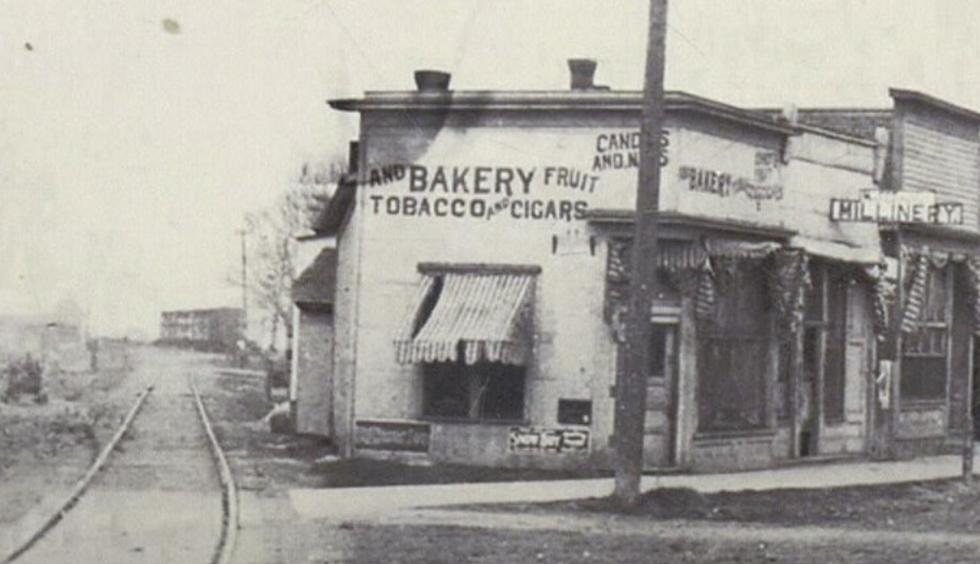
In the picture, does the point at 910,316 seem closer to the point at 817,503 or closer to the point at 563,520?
the point at 817,503

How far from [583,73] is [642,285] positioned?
647 centimetres

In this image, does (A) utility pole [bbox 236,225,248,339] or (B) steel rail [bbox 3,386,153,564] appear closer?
(B) steel rail [bbox 3,386,153,564]

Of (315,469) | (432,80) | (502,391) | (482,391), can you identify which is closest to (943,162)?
(432,80)

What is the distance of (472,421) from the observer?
20.4 m

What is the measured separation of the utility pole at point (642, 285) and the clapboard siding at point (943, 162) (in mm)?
9319

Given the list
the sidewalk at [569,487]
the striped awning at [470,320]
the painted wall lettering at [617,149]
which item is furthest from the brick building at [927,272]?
the striped awning at [470,320]

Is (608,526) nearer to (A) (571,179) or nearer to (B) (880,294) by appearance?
(A) (571,179)

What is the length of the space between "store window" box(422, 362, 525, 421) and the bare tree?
2229 mm

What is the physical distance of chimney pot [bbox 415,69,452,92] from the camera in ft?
68.4

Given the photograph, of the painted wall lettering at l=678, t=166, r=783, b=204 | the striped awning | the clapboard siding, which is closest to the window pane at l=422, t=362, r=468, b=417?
the striped awning

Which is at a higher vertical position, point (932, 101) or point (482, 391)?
point (932, 101)

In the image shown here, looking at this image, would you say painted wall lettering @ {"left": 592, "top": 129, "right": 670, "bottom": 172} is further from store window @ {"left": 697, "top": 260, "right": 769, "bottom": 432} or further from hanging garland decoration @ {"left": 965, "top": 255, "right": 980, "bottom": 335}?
hanging garland decoration @ {"left": 965, "top": 255, "right": 980, "bottom": 335}

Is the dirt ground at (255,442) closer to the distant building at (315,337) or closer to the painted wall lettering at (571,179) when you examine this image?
the distant building at (315,337)

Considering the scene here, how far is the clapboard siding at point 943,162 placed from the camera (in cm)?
2459
